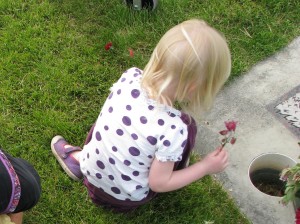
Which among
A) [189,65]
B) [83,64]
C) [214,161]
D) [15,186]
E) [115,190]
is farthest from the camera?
[83,64]

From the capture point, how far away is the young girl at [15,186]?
1792 millimetres

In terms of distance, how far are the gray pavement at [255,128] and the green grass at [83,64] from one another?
0.07 metres

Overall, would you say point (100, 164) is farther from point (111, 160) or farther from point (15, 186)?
point (15, 186)

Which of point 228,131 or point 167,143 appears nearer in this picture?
point 167,143

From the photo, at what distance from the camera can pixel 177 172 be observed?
2020 mm

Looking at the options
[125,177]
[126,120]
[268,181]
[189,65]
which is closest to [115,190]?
[125,177]

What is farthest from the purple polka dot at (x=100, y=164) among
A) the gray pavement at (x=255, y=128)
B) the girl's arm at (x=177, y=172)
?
the gray pavement at (x=255, y=128)

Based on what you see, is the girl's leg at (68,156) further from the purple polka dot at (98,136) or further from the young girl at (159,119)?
the purple polka dot at (98,136)

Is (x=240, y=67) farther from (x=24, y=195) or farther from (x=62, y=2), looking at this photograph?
(x=24, y=195)

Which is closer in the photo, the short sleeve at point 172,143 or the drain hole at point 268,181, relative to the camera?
the short sleeve at point 172,143

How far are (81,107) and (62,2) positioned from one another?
0.88 m

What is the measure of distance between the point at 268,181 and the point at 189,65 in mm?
1054

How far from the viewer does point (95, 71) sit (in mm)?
2896

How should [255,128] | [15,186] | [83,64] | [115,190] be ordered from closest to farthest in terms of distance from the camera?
[15,186]
[115,190]
[255,128]
[83,64]
